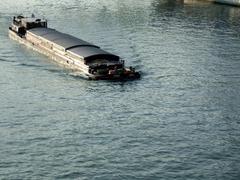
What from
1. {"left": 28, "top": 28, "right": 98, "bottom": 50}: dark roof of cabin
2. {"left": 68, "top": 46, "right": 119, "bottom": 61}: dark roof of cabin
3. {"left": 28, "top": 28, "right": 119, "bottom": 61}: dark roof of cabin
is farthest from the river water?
{"left": 28, "top": 28, "right": 98, "bottom": 50}: dark roof of cabin

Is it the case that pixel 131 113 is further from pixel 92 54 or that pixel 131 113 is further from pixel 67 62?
pixel 67 62

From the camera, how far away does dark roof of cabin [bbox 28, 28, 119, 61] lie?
90.2m

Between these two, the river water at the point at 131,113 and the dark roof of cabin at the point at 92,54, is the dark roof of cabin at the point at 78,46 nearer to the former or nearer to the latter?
the dark roof of cabin at the point at 92,54

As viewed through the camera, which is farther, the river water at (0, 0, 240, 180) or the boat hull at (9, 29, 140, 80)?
the boat hull at (9, 29, 140, 80)

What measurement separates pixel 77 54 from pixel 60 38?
12.8 metres

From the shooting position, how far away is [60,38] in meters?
103

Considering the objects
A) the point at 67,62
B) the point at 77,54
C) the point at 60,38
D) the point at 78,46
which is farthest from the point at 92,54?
the point at 60,38

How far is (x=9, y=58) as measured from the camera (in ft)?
325

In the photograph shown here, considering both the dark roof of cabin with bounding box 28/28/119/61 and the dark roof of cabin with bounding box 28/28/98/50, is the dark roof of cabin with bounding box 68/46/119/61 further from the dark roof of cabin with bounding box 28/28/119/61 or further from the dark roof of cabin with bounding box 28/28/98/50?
the dark roof of cabin with bounding box 28/28/98/50

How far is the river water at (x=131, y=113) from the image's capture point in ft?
182

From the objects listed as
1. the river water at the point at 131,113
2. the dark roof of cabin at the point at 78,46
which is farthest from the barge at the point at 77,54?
the river water at the point at 131,113

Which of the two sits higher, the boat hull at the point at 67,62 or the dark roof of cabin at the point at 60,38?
the dark roof of cabin at the point at 60,38

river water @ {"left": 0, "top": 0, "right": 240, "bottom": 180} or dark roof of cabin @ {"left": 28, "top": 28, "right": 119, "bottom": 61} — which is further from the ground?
dark roof of cabin @ {"left": 28, "top": 28, "right": 119, "bottom": 61}

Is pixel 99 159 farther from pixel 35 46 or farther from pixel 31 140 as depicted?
pixel 35 46
